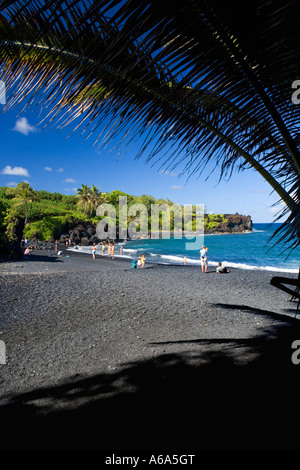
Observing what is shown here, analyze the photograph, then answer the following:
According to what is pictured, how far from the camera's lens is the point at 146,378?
3869 mm

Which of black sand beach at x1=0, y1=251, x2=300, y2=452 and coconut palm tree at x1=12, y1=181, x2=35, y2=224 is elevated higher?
coconut palm tree at x1=12, y1=181, x2=35, y2=224

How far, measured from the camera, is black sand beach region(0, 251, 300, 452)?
8.82ft

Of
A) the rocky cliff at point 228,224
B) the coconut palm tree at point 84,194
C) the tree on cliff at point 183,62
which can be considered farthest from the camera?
the rocky cliff at point 228,224

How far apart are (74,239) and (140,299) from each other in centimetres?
4761

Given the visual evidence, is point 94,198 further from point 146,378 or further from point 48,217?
point 146,378

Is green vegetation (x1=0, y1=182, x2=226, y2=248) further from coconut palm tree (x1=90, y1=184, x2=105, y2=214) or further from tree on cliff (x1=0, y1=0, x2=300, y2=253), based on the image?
tree on cliff (x1=0, y1=0, x2=300, y2=253)

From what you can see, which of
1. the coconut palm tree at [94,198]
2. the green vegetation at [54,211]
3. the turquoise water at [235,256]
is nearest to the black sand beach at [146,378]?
the turquoise water at [235,256]

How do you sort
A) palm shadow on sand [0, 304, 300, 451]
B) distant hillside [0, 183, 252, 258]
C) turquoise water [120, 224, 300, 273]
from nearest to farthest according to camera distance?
1. palm shadow on sand [0, 304, 300, 451]
2. distant hillside [0, 183, 252, 258]
3. turquoise water [120, 224, 300, 273]

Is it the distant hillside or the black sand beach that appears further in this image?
the distant hillside

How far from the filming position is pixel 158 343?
538cm

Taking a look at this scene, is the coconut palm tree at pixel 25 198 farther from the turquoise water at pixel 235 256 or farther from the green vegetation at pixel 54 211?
the turquoise water at pixel 235 256

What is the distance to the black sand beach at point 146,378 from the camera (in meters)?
2.69

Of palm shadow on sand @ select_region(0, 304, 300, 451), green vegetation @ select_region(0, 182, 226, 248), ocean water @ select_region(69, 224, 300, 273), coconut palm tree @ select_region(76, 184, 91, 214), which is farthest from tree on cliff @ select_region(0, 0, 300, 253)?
coconut palm tree @ select_region(76, 184, 91, 214)

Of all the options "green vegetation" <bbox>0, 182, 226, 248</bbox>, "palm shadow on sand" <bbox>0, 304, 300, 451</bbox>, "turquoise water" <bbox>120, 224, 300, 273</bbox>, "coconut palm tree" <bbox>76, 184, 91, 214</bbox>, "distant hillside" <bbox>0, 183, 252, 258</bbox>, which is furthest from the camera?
"coconut palm tree" <bbox>76, 184, 91, 214</bbox>
